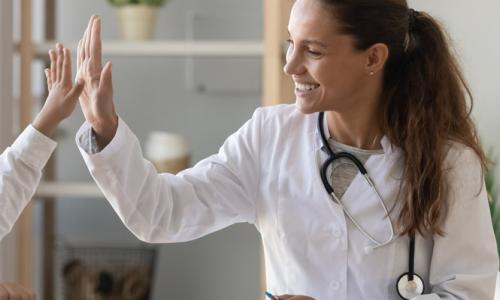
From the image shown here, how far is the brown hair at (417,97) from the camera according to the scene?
1.54 meters

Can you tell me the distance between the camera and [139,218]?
4.99ft

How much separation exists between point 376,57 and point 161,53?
137 cm

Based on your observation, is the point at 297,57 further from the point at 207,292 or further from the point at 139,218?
the point at 207,292

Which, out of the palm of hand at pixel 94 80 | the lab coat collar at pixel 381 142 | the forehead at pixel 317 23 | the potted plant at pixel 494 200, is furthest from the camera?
the potted plant at pixel 494 200

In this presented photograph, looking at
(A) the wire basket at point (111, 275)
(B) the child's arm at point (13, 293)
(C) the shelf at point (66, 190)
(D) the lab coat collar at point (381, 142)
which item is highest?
(D) the lab coat collar at point (381, 142)

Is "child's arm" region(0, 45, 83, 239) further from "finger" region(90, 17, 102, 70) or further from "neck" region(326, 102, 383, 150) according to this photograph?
"neck" region(326, 102, 383, 150)

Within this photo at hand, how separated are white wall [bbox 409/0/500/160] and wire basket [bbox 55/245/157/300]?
1.24 m

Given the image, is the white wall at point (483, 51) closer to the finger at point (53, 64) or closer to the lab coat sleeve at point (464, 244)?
the lab coat sleeve at point (464, 244)

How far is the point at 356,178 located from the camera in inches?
63.7

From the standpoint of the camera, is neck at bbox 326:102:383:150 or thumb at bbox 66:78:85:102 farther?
neck at bbox 326:102:383:150

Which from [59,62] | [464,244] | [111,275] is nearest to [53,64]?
[59,62]

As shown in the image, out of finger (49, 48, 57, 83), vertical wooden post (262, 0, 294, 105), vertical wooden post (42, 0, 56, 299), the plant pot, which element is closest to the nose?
finger (49, 48, 57, 83)

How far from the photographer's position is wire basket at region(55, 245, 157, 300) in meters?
3.02

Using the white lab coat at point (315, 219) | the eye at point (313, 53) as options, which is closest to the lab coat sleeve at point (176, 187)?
the white lab coat at point (315, 219)
